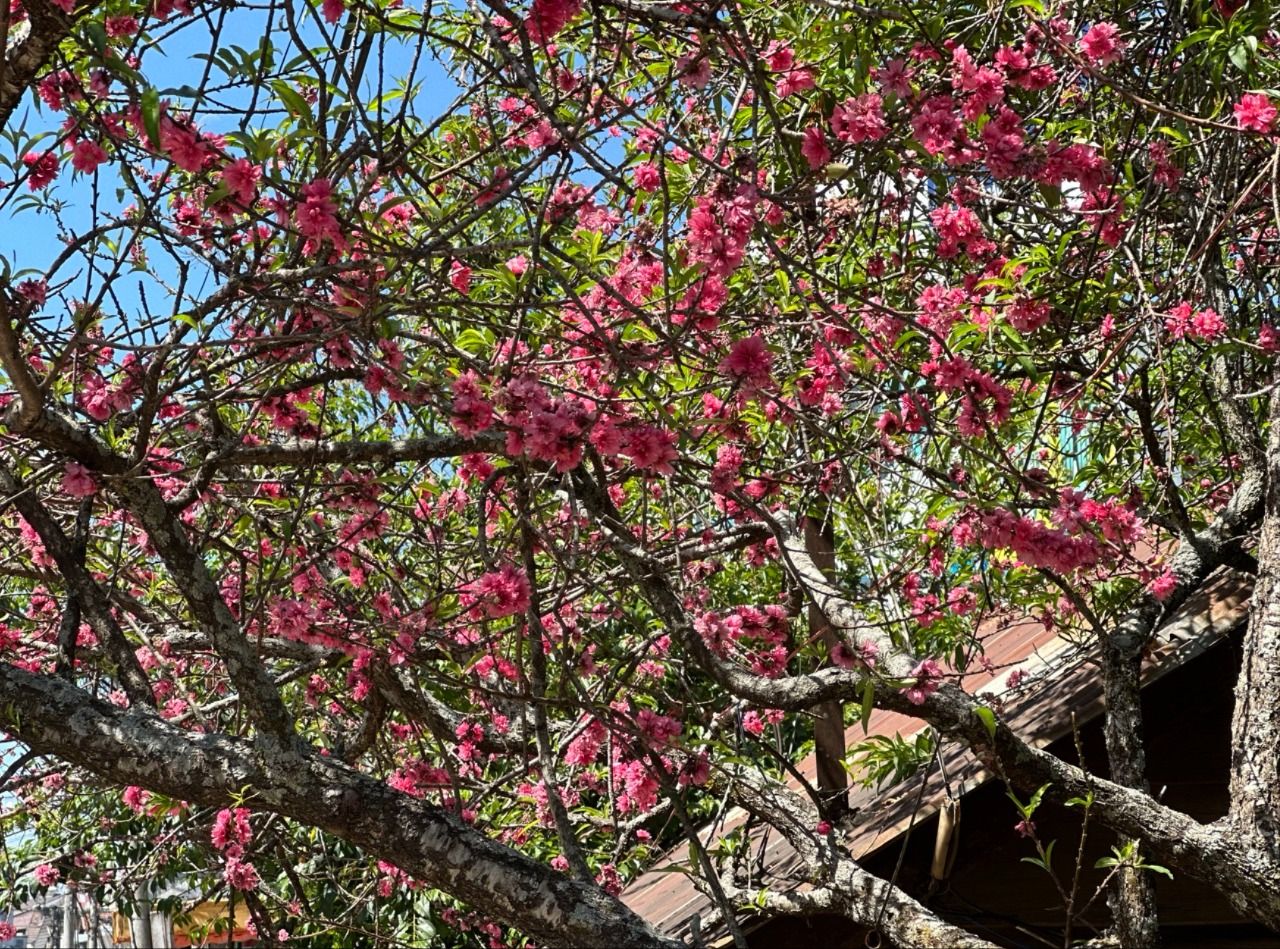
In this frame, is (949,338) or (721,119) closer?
(949,338)

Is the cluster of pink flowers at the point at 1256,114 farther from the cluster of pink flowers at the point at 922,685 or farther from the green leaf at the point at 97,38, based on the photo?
the green leaf at the point at 97,38

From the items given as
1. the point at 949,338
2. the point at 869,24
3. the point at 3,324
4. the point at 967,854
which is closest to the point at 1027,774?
the point at 967,854

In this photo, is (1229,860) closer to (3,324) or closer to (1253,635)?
(1253,635)

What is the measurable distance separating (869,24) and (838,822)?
2.85 meters

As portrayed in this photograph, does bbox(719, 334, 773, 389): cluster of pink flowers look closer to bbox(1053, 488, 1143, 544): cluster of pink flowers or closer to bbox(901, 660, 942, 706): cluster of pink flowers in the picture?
bbox(1053, 488, 1143, 544): cluster of pink flowers

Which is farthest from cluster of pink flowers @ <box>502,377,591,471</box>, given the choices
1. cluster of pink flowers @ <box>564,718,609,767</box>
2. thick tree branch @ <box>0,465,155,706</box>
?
cluster of pink flowers @ <box>564,718,609,767</box>

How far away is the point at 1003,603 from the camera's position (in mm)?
5559

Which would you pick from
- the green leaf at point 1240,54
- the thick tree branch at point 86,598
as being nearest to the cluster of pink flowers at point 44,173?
the thick tree branch at point 86,598

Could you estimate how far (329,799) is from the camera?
9.06 ft

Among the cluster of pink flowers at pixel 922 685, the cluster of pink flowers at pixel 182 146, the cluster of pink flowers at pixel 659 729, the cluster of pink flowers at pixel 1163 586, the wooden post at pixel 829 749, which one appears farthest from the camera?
the wooden post at pixel 829 749

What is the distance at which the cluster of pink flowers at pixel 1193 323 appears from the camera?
3.72 m

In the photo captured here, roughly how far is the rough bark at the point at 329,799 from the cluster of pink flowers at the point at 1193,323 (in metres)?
2.28

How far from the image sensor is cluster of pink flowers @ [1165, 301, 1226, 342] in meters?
3.72

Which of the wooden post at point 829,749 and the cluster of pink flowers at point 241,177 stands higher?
the cluster of pink flowers at point 241,177
